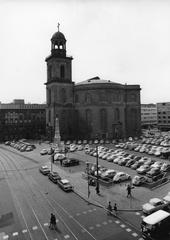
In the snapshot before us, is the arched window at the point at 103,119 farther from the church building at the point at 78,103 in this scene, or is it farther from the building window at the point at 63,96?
the building window at the point at 63,96

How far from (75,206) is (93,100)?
6484 centimetres

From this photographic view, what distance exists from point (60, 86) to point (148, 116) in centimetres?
8924

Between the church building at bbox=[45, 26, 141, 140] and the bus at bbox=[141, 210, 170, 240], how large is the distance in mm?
67680

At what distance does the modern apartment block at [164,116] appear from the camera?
134500 mm

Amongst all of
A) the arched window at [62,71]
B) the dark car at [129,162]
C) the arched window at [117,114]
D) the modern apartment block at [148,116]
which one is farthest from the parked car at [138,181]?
the modern apartment block at [148,116]

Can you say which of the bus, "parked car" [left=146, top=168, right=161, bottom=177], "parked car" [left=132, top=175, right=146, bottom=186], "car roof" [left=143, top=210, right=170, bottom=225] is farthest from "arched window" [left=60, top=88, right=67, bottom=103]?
the bus

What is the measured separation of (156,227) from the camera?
70.6 ft

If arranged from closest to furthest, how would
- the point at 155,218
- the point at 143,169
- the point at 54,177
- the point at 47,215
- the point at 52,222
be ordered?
the point at 155,218 → the point at 52,222 → the point at 47,215 → the point at 54,177 → the point at 143,169

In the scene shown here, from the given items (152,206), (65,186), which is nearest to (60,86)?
(65,186)

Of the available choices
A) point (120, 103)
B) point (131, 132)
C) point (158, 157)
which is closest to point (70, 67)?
point (120, 103)

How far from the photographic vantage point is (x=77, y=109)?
3676 inches

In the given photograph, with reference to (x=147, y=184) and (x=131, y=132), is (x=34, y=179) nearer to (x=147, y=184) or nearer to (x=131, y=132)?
(x=147, y=184)

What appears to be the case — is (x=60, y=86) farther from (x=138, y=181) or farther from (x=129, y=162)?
(x=138, y=181)

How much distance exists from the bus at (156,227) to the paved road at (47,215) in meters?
1.03
